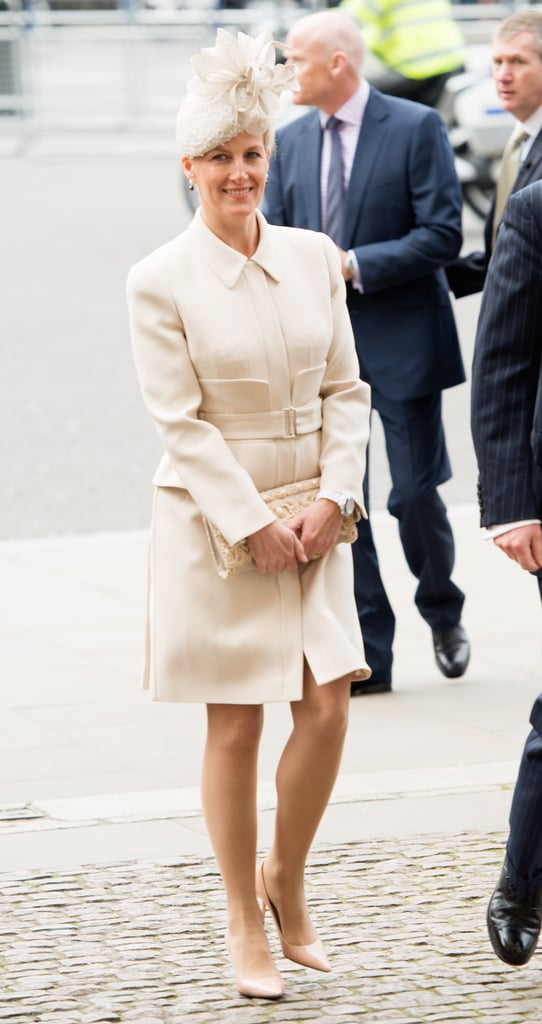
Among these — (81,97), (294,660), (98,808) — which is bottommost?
(81,97)

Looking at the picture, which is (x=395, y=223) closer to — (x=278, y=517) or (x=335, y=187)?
(x=335, y=187)

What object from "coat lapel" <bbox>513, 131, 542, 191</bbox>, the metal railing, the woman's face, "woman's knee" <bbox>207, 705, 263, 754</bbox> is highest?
the woman's face

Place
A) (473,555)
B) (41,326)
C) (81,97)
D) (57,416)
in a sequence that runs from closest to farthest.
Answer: (473,555) → (57,416) → (41,326) → (81,97)

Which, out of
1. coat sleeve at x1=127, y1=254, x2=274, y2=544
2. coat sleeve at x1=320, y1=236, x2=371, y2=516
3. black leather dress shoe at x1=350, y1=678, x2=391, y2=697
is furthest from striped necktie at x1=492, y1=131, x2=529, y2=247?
coat sleeve at x1=127, y1=254, x2=274, y2=544

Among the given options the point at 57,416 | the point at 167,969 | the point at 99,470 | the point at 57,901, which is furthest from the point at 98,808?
the point at 57,416

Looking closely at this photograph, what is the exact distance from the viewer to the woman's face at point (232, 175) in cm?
388

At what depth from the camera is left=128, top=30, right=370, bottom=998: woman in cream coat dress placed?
3.88m

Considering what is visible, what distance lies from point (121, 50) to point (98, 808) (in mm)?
19449

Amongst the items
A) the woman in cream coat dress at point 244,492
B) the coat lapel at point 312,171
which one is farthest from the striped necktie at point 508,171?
the woman in cream coat dress at point 244,492

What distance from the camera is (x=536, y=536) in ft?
12.9

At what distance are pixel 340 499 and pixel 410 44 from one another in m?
11.3

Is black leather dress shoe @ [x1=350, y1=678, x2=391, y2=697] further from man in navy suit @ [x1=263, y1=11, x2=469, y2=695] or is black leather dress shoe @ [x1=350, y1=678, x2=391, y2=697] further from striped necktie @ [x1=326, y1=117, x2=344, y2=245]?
striped necktie @ [x1=326, y1=117, x2=344, y2=245]

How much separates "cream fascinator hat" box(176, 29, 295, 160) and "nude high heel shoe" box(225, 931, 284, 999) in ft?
5.37

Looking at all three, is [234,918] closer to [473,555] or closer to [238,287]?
[238,287]
